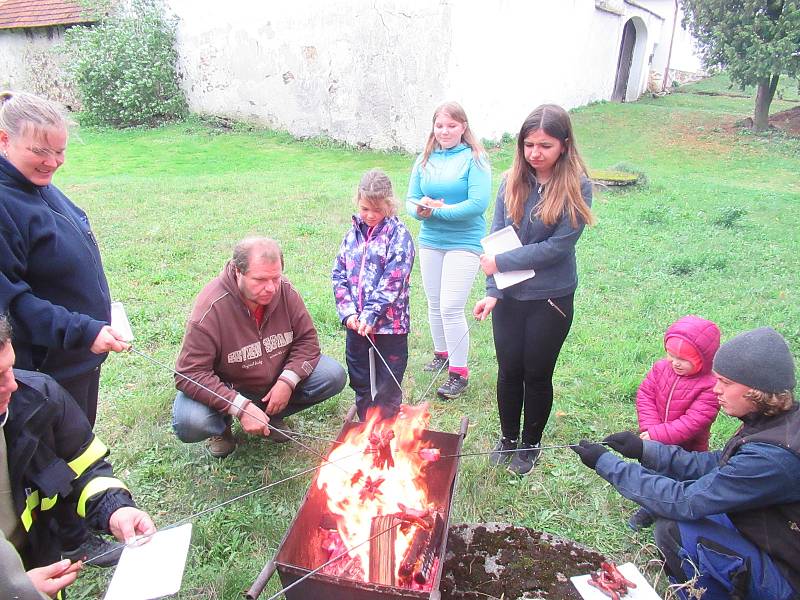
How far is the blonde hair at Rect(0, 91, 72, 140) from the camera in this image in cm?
240

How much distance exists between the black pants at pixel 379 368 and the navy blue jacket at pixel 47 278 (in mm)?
1542

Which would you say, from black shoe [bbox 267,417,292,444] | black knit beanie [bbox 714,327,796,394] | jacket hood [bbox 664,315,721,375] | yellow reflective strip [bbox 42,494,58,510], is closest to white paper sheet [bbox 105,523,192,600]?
yellow reflective strip [bbox 42,494,58,510]

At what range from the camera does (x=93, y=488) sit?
89.2 inches

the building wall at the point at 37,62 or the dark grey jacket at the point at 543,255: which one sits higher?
the building wall at the point at 37,62

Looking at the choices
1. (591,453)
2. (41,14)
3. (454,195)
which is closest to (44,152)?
(454,195)

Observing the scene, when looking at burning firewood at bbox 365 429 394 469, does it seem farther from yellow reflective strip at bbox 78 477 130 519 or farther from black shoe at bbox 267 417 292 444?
black shoe at bbox 267 417 292 444

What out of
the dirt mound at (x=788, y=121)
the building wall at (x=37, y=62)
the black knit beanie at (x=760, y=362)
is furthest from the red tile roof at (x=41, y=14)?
the dirt mound at (x=788, y=121)

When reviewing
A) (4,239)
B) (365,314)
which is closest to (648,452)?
(365,314)

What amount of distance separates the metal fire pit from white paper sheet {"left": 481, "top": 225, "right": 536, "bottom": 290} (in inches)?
33.2

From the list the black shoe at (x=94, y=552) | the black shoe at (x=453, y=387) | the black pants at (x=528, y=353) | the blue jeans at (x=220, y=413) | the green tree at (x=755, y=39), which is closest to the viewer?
the black shoe at (x=94, y=552)

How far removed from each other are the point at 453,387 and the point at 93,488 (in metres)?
2.58

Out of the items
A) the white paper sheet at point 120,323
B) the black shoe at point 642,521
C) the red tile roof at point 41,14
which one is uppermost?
the red tile roof at point 41,14

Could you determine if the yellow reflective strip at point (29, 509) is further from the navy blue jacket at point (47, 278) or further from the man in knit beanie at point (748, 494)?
the man in knit beanie at point (748, 494)

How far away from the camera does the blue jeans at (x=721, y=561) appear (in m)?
2.23
